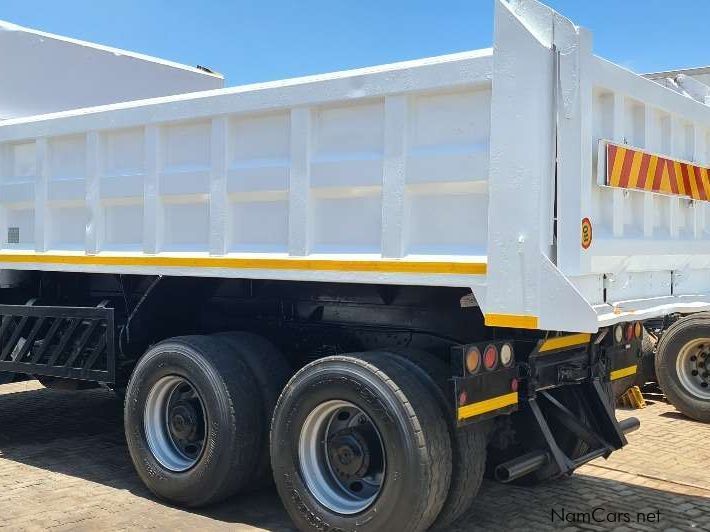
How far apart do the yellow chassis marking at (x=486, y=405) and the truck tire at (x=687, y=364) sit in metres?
4.00

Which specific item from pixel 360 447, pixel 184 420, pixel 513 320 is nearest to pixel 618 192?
pixel 513 320

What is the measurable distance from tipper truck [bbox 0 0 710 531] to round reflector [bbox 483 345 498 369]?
2 cm

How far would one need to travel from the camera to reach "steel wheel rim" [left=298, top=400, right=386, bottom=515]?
4.29 m

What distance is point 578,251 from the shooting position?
3.96 m

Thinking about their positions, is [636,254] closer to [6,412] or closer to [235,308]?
[235,308]

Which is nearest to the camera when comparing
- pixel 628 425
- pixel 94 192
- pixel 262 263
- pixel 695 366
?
pixel 262 263

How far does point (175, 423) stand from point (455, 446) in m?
1.94

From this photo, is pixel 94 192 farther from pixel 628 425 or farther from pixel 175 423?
pixel 628 425

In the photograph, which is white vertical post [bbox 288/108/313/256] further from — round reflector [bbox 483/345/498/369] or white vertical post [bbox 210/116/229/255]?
round reflector [bbox 483/345/498/369]

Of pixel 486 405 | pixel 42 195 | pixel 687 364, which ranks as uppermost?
pixel 42 195

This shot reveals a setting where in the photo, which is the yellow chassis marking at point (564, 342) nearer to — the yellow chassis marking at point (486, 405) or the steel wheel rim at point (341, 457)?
the yellow chassis marking at point (486, 405)

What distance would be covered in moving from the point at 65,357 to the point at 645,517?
13.8ft

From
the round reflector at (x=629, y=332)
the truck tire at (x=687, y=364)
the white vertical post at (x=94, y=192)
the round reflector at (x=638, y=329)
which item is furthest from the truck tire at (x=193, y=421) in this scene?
the truck tire at (x=687, y=364)

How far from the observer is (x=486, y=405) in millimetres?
4188
